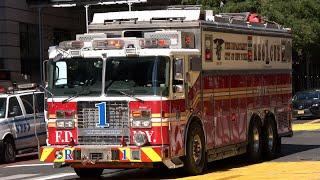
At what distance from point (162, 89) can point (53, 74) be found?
2120mm

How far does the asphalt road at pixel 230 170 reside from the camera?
45.9 feet

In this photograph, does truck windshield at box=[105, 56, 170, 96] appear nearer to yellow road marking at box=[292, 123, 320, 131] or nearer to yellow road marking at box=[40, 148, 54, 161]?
yellow road marking at box=[40, 148, 54, 161]

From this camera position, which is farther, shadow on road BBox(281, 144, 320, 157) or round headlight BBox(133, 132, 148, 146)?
shadow on road BBox(281, 144, 320, 157)

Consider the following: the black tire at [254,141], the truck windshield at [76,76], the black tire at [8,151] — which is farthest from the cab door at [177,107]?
the black tire at [8,151]

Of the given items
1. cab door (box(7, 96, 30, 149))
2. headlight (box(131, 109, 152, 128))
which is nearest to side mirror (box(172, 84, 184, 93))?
headlight (box(131, 109, 152, 128))

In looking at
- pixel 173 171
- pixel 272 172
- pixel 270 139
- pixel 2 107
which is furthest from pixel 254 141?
pixel 2 107

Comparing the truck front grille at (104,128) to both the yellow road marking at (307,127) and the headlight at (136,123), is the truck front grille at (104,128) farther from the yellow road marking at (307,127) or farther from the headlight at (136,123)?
the yellow road marking at (307,127)

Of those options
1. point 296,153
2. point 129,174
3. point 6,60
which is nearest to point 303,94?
point 6,60

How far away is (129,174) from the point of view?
49.8ft

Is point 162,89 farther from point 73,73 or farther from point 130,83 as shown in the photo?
point 73,73

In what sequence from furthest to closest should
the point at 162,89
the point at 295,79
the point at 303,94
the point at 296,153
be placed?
the point at 295,79 < the point at 303,94 < the point at 296,153 < the point at 162,89

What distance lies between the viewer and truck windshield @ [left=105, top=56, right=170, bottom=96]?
12.9 m

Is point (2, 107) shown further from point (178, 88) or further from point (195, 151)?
point (178, 88)

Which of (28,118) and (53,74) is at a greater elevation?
(53,74)
